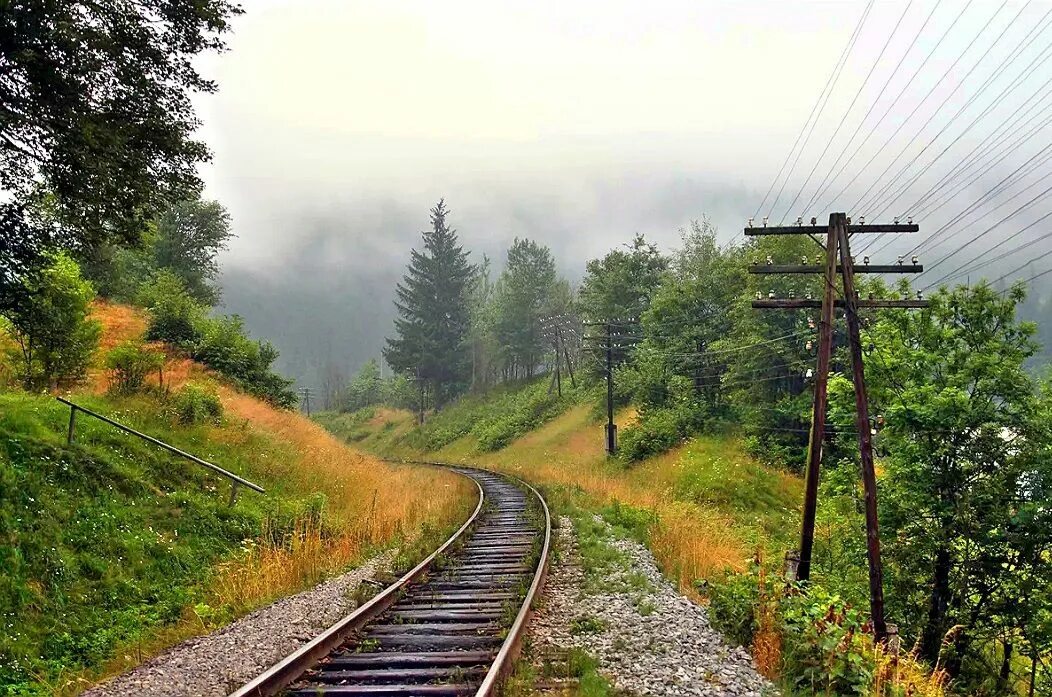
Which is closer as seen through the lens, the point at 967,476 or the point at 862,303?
the point at 862,303

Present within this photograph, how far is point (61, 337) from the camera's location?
51.6 feet

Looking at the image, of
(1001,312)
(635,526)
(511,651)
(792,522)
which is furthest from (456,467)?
(511,651)

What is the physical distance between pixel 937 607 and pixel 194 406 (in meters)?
19.1

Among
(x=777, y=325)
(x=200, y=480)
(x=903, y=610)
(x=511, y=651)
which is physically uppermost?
(x=777, y=325)

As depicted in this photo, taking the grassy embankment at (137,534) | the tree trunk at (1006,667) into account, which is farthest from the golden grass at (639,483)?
the tree trunk at (1006,667)

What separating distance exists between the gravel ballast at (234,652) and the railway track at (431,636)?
17.8 inches

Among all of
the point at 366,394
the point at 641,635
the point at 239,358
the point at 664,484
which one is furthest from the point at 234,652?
the point at 366,394

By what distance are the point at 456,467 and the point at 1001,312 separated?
3158cm

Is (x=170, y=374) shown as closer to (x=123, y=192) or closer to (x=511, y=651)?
(x=123, y=192)

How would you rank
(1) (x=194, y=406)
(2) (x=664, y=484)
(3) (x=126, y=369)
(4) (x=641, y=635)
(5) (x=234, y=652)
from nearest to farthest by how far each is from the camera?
(5) (x=234, y=652)
(4) (x=641, y=635)
(3) (x=126, y=369)
(1) (x=194, y=406)
(2) (x=664, y=484)

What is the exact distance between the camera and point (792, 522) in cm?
2716

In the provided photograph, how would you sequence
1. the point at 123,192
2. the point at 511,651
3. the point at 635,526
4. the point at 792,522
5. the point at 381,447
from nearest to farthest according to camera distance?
the point at 511,651
the point at 123,192
the point at 635,526
the point at 792,522
the point at 381,447

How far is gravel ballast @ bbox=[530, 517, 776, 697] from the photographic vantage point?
6.62 meters

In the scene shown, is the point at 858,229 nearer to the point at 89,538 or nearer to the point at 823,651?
the point at 823,651
